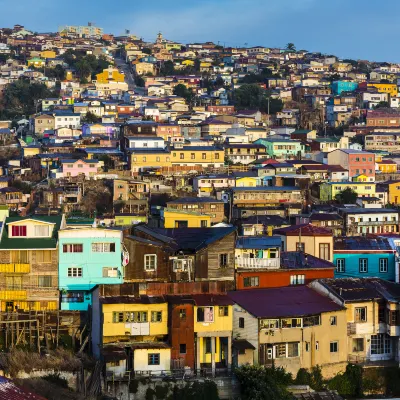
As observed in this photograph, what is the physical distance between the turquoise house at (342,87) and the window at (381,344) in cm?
5863

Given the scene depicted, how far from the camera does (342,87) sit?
79250 millimetres

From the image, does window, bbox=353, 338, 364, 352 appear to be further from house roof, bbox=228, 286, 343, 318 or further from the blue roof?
the blue roof

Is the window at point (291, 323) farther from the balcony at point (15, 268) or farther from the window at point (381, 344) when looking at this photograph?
the balcony at point (15, 268)

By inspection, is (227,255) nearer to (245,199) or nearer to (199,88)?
(245,199)

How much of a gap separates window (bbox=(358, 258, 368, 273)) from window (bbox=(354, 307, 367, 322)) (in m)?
4.97

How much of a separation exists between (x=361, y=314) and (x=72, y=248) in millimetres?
6662

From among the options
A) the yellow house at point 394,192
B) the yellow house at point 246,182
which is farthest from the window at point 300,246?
the yellow house at point 394,192

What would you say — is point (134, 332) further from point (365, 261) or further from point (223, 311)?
point (365, 261)

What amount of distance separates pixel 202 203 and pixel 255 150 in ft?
49.4

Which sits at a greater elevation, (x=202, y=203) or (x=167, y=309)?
(x=202, y=203)

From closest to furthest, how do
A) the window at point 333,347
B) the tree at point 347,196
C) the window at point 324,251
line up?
the window at point 333,347 < the window at point 324,251 < the tree at point 347,196

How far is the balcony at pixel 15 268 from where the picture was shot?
21359 mm

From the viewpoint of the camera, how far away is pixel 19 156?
54219 millimetres

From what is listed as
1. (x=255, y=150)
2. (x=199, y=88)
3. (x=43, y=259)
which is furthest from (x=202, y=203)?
(x=199, y=88)
